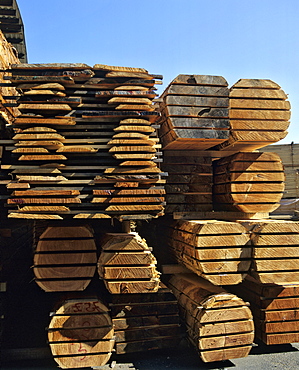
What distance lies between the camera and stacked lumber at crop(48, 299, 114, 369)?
207 inches

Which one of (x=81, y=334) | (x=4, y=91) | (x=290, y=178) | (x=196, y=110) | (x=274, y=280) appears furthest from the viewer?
(x=290, y=178)

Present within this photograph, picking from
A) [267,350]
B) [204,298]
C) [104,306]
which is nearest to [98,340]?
[104,306]

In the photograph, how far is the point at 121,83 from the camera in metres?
5.91

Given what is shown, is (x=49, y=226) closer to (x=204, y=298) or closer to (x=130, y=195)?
(x=130, y=195)

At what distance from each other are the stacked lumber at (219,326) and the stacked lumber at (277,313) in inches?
18.3

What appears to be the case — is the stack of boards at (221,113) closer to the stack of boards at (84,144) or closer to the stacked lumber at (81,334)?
the stack of boards at (84,144)

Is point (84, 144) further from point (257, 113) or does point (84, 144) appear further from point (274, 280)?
point (274, 280)

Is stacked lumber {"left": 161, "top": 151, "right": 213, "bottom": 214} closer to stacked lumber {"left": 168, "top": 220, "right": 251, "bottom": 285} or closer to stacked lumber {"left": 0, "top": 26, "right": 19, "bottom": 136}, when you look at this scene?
stacked lumber {"left": 168, "top": 220, "right": 251, "bottom": 285}

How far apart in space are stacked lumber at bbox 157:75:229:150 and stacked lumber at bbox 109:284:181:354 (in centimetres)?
272

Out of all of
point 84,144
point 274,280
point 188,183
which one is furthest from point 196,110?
point 274,280

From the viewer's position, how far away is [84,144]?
5727 millimetres

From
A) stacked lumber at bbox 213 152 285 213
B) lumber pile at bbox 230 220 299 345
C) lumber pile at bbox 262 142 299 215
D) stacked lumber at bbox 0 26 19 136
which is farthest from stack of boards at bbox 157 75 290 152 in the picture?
lumber pile at bbox 262 142 299 215

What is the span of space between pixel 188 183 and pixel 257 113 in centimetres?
182

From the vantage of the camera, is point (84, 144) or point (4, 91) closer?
point (84, 144)
